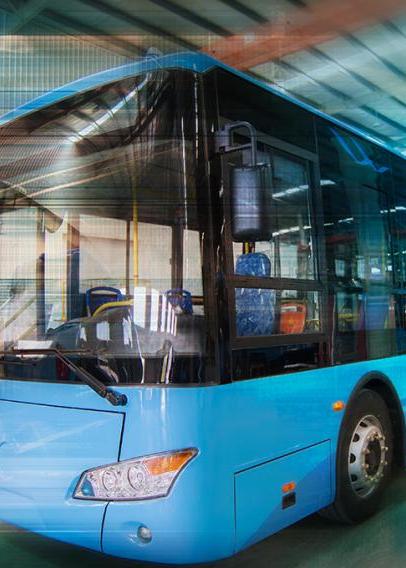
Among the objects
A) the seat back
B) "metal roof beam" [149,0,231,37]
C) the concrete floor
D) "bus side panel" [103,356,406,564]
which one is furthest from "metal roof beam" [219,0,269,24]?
the concrete floor

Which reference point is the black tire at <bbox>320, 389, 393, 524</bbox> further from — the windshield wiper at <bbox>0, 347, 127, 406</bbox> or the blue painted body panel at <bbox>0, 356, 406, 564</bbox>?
the windshield wiper at <bbox>0, 347, 127, 406</bbox>

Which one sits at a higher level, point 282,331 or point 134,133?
point 134,133

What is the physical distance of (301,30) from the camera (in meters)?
2.63

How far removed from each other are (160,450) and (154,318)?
0.55m

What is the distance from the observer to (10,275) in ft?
8.96

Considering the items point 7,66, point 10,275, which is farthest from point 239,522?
point 7,66

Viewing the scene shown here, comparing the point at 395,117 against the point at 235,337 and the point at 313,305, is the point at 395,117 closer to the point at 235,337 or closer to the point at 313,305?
the point at 313,305

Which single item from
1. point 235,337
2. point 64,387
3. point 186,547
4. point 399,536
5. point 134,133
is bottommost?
point 399,536

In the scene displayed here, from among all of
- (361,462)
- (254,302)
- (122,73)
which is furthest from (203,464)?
(122,73)

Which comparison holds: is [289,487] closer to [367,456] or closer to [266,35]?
[367,456]

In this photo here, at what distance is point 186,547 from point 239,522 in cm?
26

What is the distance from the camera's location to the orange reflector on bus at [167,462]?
91.7 inches

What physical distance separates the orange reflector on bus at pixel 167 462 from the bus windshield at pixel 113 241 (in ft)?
1.02

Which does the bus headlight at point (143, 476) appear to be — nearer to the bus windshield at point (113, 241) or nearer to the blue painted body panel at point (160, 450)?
the blue painted body panel at point (160, 450)
